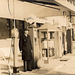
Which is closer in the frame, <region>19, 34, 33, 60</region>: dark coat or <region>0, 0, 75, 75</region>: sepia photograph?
<region>0, 0, 75, 75</region>: sepia photograph

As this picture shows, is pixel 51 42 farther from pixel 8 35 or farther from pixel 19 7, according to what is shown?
pixel 19 7

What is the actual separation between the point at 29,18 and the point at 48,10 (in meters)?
1.30

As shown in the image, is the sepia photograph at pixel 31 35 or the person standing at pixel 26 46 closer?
the sepia photograph at pixel 31 35

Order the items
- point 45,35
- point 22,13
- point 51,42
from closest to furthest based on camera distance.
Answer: point 22,13 < point 45,35 < point 51,42

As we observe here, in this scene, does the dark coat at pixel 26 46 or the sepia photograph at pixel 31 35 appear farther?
the dark coat at pixel 26 46

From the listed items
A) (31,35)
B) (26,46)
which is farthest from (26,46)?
(31,35)

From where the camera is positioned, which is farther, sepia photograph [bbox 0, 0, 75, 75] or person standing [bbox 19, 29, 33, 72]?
person standing [bbox 19, 29, 33, 72]

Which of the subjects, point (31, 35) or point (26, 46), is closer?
point (26, 46)

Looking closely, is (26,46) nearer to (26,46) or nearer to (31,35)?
(26,46)

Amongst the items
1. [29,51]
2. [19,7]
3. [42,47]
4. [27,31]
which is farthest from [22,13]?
[42,47]

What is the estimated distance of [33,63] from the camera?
7.86 meters

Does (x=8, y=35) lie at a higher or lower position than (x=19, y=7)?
lower

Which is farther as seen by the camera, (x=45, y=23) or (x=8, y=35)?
(x=8, y=35)

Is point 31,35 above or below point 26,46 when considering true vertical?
above
